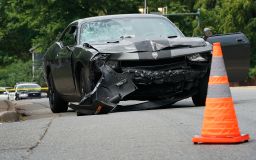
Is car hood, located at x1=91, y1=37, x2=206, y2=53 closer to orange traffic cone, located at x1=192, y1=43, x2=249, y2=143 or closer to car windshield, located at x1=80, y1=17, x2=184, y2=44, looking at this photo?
car windshield, located at x1=80, y1=17, x2=184, y2=44

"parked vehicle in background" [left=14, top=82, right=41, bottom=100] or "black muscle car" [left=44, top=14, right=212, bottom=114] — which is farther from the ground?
"black muscle car" [left=44, top=14, right=212, bottom=114]

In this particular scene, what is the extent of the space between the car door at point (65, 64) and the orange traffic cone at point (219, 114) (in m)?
5.14

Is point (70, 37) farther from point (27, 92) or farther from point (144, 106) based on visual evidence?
point (27, 92)

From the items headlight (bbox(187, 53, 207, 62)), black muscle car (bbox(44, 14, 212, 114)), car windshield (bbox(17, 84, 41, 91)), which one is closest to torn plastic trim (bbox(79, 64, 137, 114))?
black muscle car (bbox(44, 14, 212, 114))

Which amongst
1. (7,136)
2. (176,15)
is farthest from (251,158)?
(176,15)

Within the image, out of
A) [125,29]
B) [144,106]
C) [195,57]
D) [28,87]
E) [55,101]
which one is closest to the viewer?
[195,57]

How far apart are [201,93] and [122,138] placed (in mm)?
4432

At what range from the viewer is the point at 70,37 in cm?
1427

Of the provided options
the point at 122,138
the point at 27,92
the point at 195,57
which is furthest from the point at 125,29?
the point at 27,92

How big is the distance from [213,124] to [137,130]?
1.62 metres

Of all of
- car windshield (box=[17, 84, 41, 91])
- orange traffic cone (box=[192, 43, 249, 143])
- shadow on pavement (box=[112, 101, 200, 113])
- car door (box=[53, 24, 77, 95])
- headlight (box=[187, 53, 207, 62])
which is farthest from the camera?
car windshield (box=[17, 84, 41, 91])

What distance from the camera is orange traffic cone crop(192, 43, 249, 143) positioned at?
7.80 meters

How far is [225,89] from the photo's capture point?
830cm

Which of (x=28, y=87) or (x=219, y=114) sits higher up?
(x=219, y=114)
